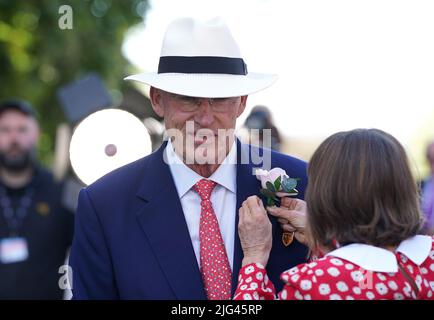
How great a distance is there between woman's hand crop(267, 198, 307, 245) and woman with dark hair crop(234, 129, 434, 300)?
312mm

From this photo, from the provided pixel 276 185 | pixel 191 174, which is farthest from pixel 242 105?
pixel 276 185

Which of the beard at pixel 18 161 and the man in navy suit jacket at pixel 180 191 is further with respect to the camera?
the beard at pixel 18 161

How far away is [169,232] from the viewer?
330 centimetres

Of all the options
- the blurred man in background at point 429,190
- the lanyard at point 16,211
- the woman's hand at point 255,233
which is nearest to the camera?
the woman's hand at point 255,233

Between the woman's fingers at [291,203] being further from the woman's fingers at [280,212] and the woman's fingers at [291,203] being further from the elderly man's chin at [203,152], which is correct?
the elderly man's chin at [203,152]

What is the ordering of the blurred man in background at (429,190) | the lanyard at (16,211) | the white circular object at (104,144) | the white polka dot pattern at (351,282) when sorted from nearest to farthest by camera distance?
1. the white polka dot pattern at (351,282)
2. the white circular object at (104,144)
3. the blurred man in background at (429,190)
4. the lanyard at (16,211)

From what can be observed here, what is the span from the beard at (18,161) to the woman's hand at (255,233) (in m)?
4.18

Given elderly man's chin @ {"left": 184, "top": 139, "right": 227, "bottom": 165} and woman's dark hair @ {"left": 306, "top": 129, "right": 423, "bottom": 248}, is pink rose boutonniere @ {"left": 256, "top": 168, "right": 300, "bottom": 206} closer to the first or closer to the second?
elderly man's chin @ {"left": 184, "top": 139, "right": 227, "bottom": 165}

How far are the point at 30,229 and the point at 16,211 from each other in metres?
0.19

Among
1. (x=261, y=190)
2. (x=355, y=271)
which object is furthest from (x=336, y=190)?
(x=261, y=190)

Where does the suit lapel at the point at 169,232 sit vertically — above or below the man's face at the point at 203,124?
below

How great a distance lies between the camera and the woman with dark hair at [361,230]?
8.90ft

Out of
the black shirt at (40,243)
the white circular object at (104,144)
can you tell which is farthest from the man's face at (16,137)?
the white circular object at (104,144)

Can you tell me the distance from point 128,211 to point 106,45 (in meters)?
12.8
